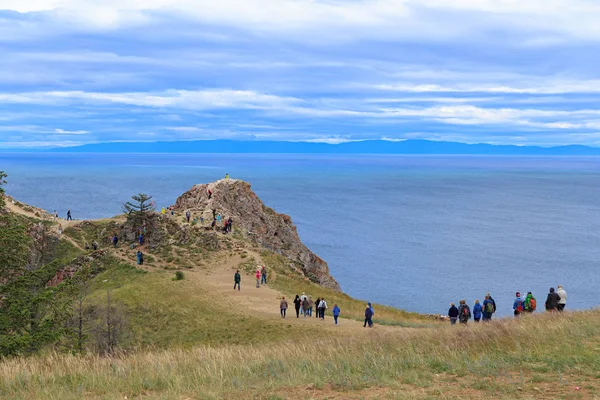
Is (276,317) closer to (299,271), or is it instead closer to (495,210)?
(299,271)

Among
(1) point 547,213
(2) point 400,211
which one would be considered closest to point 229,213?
(2) point 400,211

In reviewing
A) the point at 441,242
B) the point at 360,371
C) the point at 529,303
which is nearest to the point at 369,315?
the point at 529,303

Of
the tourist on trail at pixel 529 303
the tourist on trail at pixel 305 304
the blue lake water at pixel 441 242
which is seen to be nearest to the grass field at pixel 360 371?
the tourist on trail at pixel 529 303

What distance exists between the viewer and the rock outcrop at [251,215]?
63.4 metres

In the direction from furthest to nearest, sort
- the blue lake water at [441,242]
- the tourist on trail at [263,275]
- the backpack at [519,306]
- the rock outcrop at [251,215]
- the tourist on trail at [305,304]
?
1. the blue lake water at [441,242]
2. the rock outcrop at [251,215]
3. the tourist on trail at [263,275]
4. the tourist on trail at [305,304]
5. the backpack at [519,306]

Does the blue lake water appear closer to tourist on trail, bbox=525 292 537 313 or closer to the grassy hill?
tourist on trail, bbox=525 292 537 313

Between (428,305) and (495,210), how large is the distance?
108663mm

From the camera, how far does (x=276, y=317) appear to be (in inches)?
1427

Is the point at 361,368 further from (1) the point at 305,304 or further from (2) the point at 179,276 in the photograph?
(2) the point at 179,276

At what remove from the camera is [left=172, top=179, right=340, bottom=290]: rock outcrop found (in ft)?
208

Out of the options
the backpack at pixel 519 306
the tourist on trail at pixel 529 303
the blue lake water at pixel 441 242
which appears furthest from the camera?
the blue lake water at pixel 441 242

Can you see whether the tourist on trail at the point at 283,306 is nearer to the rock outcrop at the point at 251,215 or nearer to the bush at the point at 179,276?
the bush at the point at 179,276

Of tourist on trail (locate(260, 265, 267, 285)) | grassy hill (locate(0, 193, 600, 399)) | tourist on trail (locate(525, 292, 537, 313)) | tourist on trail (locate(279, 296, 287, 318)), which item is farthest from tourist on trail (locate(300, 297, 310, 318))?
grassy hill (locate(0, 193, 600, 399))

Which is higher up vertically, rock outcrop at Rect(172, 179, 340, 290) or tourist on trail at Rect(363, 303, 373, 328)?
rock outcrop at Rect(172, 179, 340, 290)
